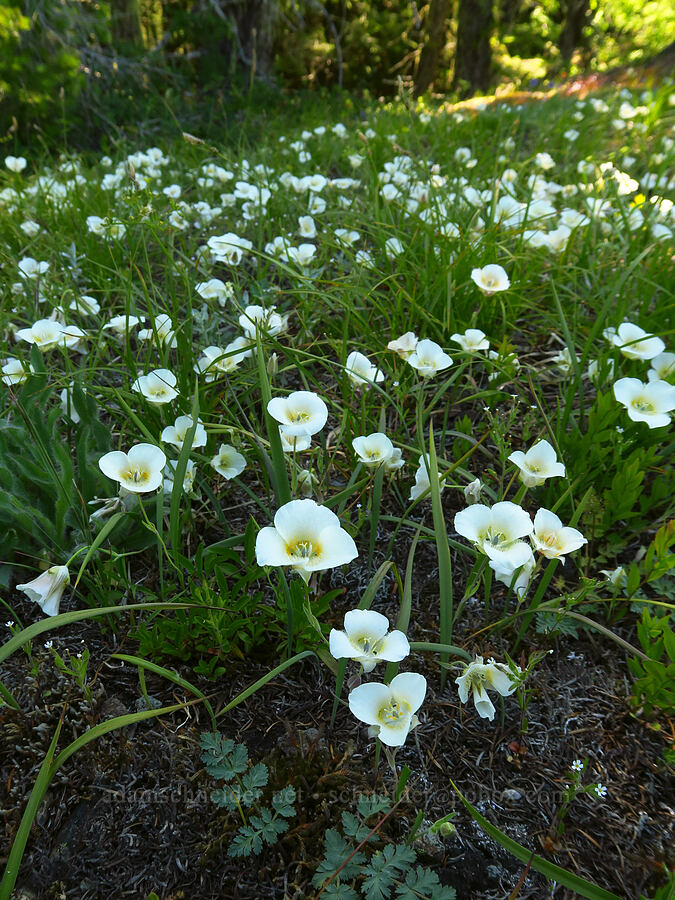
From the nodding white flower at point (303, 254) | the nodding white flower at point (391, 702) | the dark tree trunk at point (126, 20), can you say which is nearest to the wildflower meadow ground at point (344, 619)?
the nodding white flower at point (391, 702)

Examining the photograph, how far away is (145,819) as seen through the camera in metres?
1.21

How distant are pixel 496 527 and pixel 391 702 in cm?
44

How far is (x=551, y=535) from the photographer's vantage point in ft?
4.34

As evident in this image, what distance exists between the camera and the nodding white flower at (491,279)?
2012mm

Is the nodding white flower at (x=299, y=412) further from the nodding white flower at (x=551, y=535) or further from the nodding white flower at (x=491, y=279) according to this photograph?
the nodding white flower at (x=491, y=279)

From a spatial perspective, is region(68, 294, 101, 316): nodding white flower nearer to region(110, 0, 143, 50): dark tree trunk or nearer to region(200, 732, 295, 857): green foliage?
region(200, 732, 295, 857): green foliage

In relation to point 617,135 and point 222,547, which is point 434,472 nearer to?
point 222,547

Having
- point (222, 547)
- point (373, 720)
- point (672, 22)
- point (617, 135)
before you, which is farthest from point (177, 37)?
point (672, 22)

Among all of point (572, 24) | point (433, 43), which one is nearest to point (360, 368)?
point (433, 43)

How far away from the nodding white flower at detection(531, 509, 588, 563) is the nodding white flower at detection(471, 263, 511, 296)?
99cm

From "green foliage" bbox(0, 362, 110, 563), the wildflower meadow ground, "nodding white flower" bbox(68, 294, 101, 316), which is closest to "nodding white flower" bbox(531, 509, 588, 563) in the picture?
the wildflower meadow ground

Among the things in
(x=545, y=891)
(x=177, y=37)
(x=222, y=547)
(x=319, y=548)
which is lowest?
(x=545, y=891)

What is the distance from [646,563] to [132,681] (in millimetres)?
1327

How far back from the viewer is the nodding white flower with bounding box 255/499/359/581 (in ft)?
3.66
